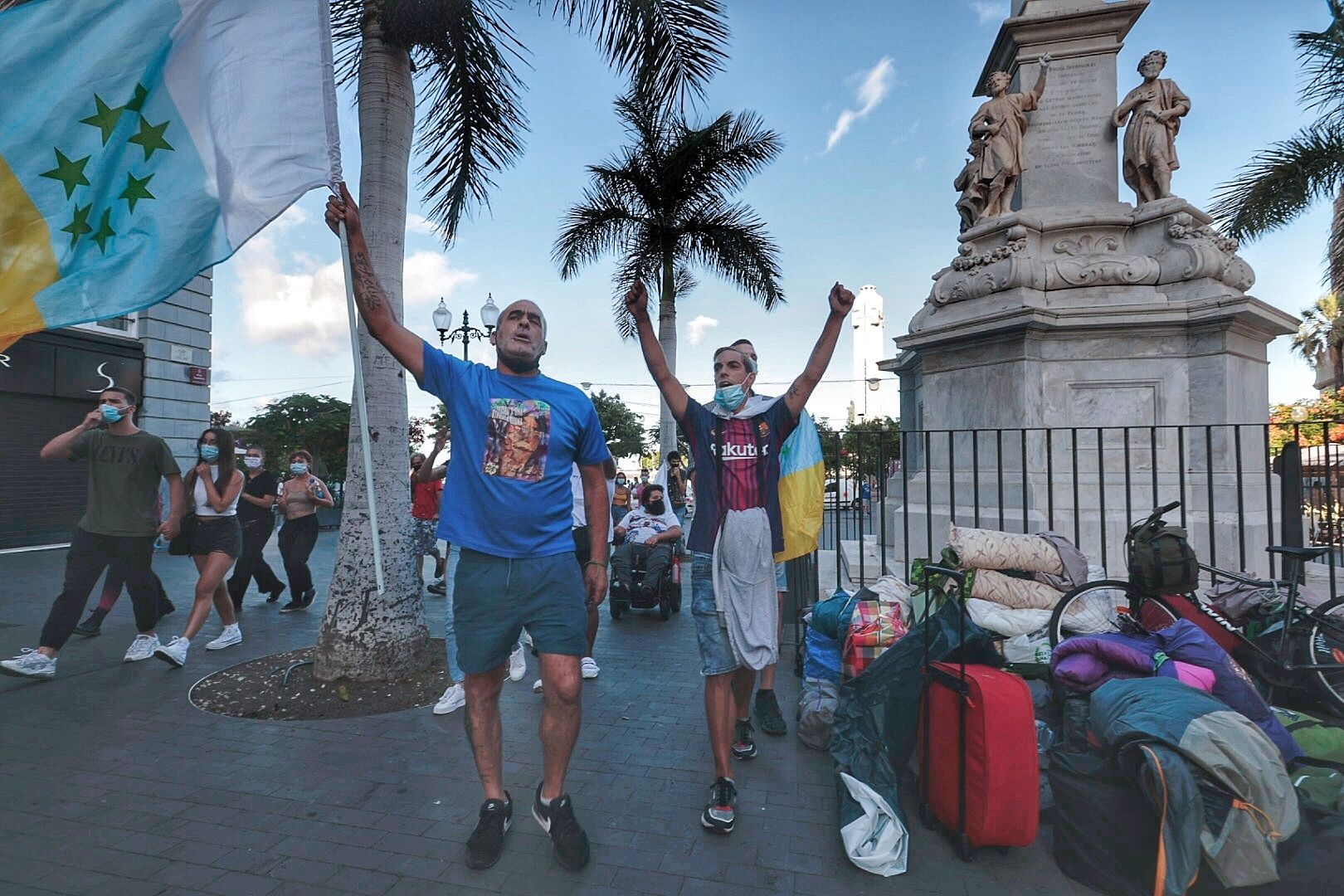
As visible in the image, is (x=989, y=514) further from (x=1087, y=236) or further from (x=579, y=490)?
(x=579, y=490)

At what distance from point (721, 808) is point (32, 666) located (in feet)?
17.0

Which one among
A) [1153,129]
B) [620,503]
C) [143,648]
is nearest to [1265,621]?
[1153,129]

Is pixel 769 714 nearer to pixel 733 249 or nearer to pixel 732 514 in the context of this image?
pixel 732 514

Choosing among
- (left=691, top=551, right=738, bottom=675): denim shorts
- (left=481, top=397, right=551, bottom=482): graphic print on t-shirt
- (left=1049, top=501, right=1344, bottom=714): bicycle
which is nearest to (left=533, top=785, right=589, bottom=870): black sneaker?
(left=691, top=551, right=738, bottom=675): denim shorts

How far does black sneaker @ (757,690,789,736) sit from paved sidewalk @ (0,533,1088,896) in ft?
0.31

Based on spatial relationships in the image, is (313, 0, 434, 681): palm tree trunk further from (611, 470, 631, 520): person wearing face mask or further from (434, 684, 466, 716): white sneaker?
(611, 470, 631, 520): person wearing face mask

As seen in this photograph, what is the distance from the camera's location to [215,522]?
19.6 feet

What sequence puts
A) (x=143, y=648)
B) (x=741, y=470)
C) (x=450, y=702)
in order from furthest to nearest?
(x=143, y=648)
(x=450, y=702)
(x=741, y=470)

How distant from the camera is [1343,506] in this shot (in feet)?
19.2

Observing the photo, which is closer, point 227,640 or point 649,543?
point 227,640

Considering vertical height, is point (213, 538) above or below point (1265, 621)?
above

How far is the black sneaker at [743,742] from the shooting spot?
368 cm

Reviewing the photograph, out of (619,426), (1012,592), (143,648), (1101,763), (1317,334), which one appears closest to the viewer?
(1101,763)

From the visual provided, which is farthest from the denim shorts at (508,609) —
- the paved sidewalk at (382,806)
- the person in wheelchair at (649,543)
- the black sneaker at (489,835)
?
the person in wheelchair at (649,543)
